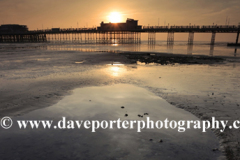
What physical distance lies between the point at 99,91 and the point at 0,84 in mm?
7489

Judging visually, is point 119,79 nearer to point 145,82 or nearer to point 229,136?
point 145,82

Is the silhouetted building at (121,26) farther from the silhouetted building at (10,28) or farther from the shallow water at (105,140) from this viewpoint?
the shallow water at (105,140)

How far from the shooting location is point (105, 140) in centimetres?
507

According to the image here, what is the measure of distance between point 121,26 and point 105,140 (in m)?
110

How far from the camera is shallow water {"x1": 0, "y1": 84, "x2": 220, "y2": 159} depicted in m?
4.39

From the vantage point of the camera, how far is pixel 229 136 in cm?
529

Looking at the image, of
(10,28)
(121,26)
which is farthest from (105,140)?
(10,28)

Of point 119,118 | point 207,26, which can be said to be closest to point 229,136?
point 119,118

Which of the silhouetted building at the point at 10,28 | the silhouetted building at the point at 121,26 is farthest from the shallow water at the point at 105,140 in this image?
the silhouetted building at the point at 10,28

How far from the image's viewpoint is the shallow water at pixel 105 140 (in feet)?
14.4

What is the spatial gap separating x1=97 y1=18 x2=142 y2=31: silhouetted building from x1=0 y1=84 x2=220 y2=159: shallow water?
104 meters

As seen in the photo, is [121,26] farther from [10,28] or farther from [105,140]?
[105,140]

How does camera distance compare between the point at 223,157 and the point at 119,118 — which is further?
the point at 119,118

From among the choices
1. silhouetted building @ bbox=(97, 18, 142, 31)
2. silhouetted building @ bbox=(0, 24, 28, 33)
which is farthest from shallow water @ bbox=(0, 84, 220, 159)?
silhouetted building @ bbox=(0, 24, 28, 33)
